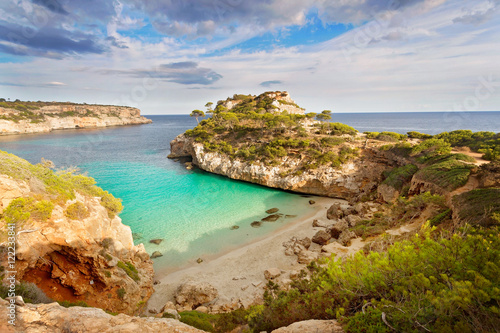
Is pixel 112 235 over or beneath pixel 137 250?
over

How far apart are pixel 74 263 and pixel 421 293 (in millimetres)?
14652

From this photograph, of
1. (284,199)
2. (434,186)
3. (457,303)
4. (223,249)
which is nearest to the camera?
(457,303)

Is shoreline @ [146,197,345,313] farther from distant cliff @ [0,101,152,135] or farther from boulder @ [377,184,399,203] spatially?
distant cliff @ [0,101,152,135]

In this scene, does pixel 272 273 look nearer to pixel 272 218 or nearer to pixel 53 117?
pixel 272 218

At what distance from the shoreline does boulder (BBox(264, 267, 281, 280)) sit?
1.01ft

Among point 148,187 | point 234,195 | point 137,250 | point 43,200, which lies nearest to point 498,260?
point 43,200

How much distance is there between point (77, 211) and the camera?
11914mm

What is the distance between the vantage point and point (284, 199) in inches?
1093

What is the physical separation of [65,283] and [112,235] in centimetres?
383

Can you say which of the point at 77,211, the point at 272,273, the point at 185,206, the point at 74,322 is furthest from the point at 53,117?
the point at 74,322

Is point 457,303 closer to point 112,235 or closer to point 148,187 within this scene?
point 112,235

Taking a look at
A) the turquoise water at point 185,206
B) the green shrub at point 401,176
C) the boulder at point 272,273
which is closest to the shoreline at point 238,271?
the boulder at point 272,273

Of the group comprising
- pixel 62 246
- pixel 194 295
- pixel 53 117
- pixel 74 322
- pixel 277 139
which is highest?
pixel 53 117

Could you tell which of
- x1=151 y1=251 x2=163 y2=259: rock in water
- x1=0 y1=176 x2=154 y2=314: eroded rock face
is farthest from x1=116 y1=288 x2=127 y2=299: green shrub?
x1=151 y1=251 x2=163 y2=259: rock in water
